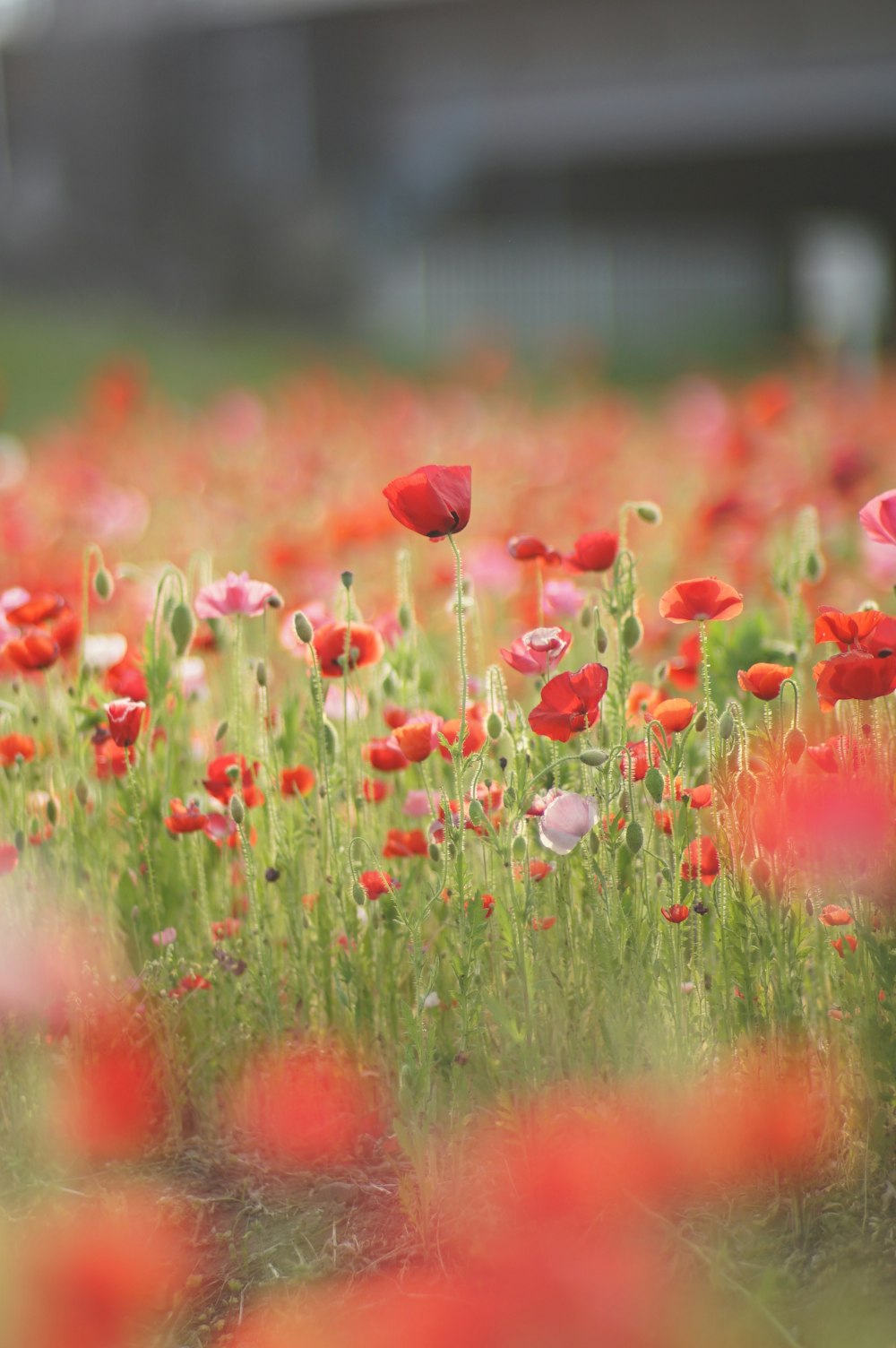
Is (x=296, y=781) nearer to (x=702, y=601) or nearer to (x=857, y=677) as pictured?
(x=702, y=601)

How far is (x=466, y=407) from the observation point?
23.5 feet

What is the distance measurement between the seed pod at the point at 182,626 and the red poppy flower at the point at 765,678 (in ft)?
2.70

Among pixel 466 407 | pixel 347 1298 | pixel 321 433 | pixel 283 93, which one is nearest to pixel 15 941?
pixel 347 1298

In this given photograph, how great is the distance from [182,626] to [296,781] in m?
0.28

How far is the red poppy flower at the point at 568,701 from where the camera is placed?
1.71 m

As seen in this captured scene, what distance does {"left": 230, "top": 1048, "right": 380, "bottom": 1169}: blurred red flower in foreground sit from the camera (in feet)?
6.47

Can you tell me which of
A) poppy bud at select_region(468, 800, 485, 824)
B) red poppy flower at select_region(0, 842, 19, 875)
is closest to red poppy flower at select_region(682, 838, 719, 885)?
poppy bud at select_region(468, 800, 485, 824)

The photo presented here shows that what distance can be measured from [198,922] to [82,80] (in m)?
19.3

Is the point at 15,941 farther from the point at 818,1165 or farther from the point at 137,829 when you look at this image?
the point at 818,1165

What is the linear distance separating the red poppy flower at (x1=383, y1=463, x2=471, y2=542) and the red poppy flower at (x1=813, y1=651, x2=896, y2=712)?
1.37ft

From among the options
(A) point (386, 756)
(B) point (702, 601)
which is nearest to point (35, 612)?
(A) point (386, 756)

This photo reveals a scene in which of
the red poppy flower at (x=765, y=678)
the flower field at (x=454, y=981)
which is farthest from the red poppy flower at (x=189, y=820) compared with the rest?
the red poppy flower at (x=765, y=678)

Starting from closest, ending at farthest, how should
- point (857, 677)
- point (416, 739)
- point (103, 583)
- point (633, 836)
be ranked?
point (857, 677) → point (633, 836) → point (416, 739) → point (103, 583)

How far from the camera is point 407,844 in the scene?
201cm
